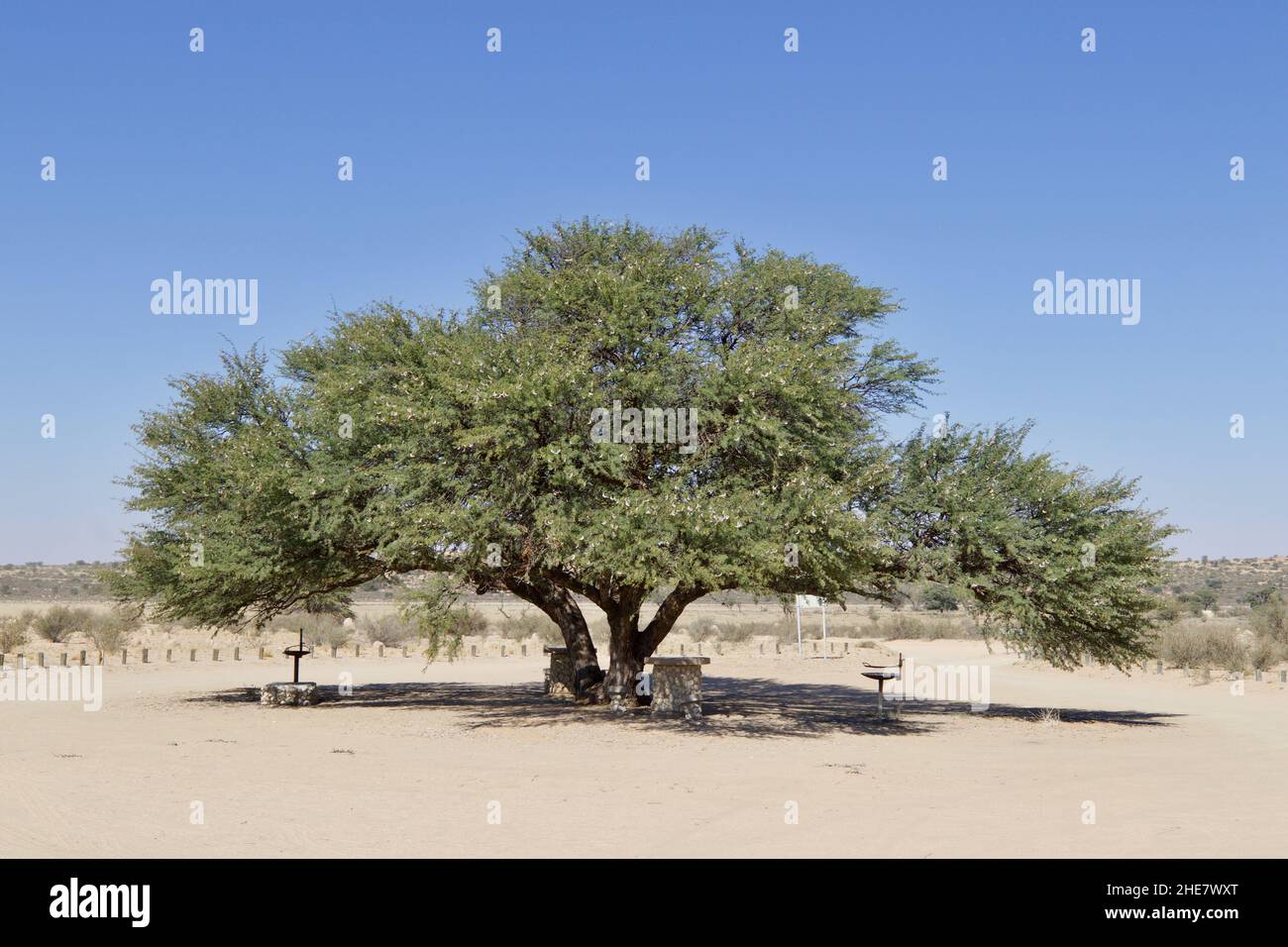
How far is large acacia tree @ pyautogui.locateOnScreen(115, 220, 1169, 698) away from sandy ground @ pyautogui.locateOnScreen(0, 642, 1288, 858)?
2.74 metres

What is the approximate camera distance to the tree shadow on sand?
73.2ft

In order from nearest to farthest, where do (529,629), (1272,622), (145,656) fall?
(145,656)
(1272,622)
(529,629)

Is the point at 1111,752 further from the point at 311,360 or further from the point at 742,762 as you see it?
the point at 311,360

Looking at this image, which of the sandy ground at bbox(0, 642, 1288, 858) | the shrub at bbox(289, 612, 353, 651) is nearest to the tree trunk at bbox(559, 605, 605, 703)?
the sandy ground at bbox(0, 642, 1288, 858)

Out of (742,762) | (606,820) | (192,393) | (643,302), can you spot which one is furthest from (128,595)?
(606,820)

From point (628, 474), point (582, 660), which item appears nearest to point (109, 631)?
point (582, 660)

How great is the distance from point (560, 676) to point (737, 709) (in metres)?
5.32

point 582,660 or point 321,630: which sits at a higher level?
point 582,660

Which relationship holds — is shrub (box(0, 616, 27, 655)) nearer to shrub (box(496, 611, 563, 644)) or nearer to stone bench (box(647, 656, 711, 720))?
shrub (box(496, 611, 563, 644))

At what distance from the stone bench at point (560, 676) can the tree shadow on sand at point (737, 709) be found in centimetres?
42

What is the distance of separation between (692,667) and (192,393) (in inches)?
Answer: 532

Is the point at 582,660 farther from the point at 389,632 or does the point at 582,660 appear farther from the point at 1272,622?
the point at 389,632

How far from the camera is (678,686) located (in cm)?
2333

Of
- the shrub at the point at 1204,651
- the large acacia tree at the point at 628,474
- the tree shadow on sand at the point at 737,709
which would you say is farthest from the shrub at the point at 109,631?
the shrub at the point at 1204,651
